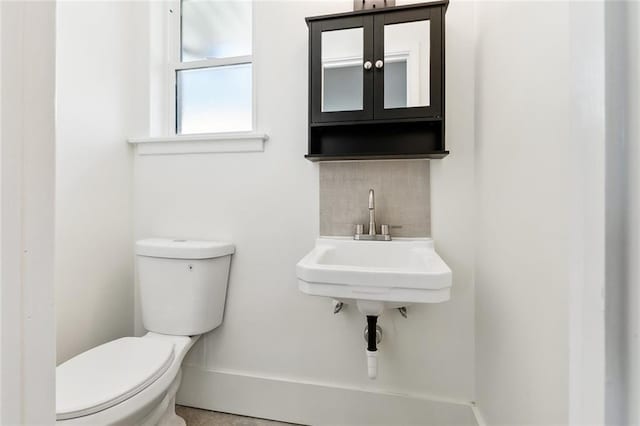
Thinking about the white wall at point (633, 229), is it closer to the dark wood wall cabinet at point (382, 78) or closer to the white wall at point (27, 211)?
the white wall at point (27, 211)

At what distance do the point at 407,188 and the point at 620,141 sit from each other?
1.01 m

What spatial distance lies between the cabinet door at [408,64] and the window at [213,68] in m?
0.65

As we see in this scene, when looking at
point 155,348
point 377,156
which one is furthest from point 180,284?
point 377,156

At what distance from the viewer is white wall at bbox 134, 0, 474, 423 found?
4.09 ft

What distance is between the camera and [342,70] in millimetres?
1254

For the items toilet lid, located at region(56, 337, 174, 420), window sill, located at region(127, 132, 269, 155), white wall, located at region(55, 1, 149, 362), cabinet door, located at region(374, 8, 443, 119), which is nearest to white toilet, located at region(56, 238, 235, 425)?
toilet lid, located at region(56, 337, 174, 420)

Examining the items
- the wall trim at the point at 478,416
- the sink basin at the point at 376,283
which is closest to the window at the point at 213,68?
the sink basin at the point at 376,283

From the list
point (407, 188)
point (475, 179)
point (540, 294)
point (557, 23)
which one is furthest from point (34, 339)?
point (475, 179)

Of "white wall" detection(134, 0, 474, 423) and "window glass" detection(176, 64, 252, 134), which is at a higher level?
"window glass" detection(176, 64, 252, 134)

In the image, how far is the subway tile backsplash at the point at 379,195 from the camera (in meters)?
1.28

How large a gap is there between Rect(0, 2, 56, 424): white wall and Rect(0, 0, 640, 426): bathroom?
0.02m

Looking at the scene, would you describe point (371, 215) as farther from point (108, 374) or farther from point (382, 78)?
point (108, 374)

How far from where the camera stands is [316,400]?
1.34 m

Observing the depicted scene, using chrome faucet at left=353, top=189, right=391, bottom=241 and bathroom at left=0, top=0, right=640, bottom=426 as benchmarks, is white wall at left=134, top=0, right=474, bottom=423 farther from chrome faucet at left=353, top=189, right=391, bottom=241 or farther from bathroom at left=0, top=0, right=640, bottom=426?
chrome faucet at left=353, top=189, right=391, bottom=241
